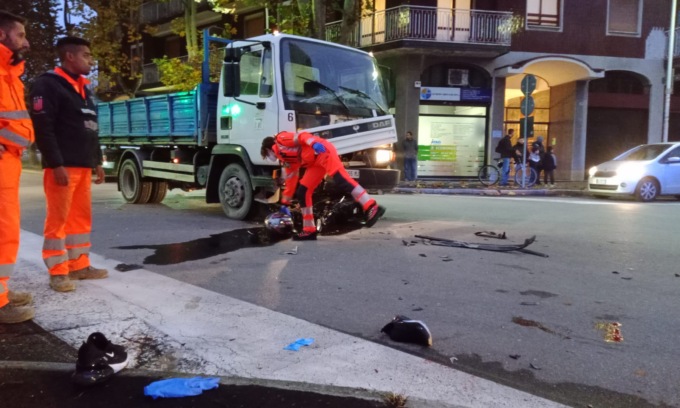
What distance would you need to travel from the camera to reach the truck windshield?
7969 millimetres

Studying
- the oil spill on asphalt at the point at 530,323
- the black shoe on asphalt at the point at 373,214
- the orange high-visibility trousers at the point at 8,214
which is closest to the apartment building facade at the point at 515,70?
the black shoe on asphalt at the point at 373,214

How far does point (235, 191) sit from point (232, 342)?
5.64m

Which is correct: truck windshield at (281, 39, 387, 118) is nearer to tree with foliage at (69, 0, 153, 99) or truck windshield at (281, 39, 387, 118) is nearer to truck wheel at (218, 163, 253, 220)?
truck wheel at (218, 163, 253, 220)

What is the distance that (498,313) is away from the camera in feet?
14.3

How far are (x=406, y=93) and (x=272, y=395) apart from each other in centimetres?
1865

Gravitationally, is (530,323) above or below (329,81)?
below

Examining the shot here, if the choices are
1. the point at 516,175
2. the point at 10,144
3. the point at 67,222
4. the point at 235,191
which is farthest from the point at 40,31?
the point at 10,144

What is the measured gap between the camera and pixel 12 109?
13.0ft

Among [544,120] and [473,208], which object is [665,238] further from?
[544,120]

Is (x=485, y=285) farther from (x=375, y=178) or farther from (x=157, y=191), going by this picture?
(x=157, y=191)

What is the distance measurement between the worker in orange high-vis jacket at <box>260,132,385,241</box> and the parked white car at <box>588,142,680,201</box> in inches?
373

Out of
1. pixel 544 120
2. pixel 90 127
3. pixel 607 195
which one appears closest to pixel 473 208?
pixel 607 195

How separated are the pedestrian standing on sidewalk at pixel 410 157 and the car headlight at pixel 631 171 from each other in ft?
22.1

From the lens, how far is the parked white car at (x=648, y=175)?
14211mm
